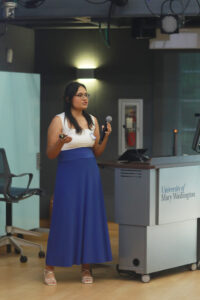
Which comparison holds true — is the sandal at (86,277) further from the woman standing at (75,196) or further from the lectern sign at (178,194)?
the lectern sign at (178,194)

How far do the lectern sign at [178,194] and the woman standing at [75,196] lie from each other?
0.56 m

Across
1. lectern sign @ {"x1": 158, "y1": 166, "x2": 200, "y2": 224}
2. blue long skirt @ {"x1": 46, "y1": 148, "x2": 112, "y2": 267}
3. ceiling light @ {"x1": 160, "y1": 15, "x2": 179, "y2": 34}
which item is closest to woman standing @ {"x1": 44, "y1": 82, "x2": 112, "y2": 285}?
blue long skirt @ {"x1": 46, "y1": 148, "x2": 112, "y2": 267}

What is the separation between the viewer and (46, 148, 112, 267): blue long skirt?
578 centimetres

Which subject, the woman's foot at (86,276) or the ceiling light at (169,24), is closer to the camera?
the woman's foot at (86,276)

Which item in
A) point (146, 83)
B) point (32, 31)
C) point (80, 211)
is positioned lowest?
point (80, 211)

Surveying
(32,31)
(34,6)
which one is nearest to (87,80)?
(32,31)

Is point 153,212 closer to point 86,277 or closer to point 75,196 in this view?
point 75,196

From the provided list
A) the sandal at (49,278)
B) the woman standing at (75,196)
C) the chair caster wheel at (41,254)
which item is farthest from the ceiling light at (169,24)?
the sandal at (49,278)

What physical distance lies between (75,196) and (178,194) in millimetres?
962

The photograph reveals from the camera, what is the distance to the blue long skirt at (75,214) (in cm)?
578

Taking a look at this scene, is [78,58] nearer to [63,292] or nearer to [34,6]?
[34,6]

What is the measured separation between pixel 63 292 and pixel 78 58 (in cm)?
431

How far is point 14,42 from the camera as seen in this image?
317 inches

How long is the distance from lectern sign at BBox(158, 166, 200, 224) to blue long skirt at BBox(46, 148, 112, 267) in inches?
23.1
